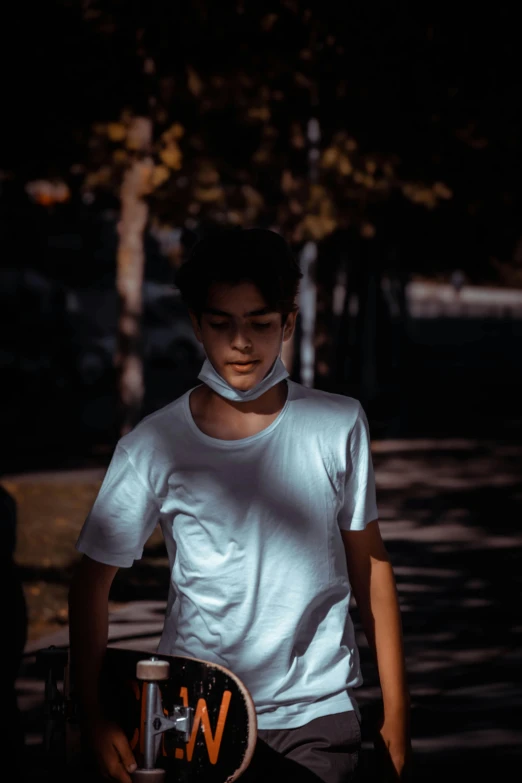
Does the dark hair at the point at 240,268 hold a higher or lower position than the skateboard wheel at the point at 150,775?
higher

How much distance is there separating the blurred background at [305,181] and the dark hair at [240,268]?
123 inches

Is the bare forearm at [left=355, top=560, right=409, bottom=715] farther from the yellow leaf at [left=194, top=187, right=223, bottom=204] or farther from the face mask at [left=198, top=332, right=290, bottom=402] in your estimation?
the yellow leaf at [left=194, top=187, right=223, bottom=204]

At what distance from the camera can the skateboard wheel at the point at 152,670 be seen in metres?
2.45

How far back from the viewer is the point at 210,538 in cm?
272

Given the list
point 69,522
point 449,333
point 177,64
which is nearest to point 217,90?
point 177,64

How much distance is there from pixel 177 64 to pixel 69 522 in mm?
5050

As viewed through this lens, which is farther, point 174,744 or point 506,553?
point 506,553

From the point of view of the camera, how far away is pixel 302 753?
8.96 feet

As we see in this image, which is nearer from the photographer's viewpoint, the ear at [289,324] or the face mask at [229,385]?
the face mask at [229,385]

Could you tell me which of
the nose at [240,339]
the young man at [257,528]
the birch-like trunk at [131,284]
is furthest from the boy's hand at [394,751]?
the birch-like trunk at [131,284]

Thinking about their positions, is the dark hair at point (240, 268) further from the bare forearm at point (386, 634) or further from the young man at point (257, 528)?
the bare forearm at point (386, 634)

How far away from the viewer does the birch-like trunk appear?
1484cm

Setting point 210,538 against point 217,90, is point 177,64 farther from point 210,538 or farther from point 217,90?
point 210,538

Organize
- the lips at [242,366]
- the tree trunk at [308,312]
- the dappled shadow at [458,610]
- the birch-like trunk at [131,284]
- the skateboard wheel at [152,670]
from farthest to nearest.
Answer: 1. the tree trunk at [308,312]
2. the birch-like trunk at [131,284]
3. the dappled shadow at [458,610]
4. the lips at [242,366]
5. the skateboard wheel at [152,670]
